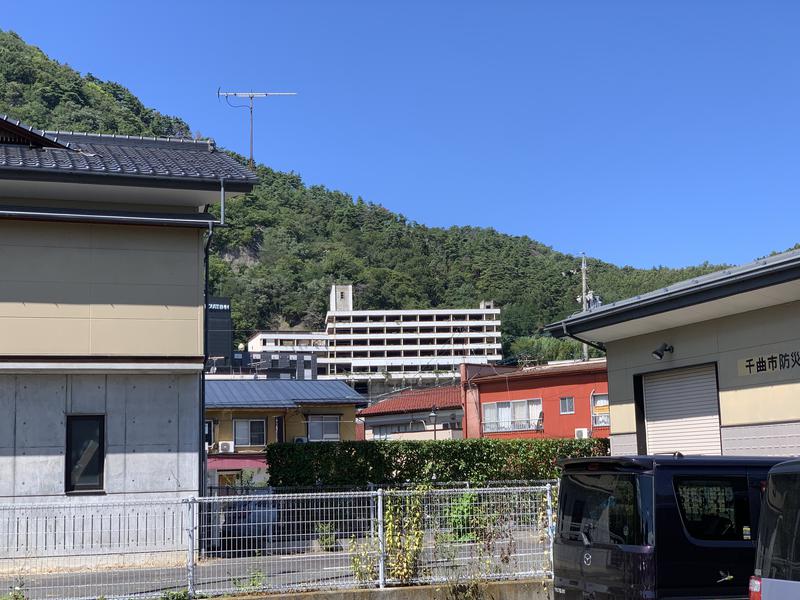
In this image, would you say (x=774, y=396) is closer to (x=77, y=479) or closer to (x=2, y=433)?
(x=77, y=479)

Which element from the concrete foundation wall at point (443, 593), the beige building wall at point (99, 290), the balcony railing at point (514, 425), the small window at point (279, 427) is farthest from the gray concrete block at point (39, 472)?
the balcony railing at point (514, 425)

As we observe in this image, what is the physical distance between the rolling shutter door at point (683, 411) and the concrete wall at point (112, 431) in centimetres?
805

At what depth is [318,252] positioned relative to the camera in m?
164

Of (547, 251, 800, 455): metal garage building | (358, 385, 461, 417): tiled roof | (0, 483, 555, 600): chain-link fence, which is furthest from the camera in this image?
(358, 385, 461, 417): tiled roof

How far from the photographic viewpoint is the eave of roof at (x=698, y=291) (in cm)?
1150

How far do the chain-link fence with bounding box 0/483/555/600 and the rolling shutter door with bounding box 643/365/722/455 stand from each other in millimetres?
3757

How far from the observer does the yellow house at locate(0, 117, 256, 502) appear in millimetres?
14016

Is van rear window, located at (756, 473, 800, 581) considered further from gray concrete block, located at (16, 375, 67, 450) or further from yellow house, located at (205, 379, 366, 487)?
yellow house, located at (205, 379, 366, 487)

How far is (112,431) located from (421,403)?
125 feet

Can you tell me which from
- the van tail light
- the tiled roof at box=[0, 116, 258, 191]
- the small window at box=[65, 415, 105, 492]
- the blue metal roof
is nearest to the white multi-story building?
the blue metal roof

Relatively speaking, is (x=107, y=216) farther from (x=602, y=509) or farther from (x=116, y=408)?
(x=602, y=509)

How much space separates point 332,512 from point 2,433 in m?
6.02

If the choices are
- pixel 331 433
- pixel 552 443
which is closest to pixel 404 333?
pixel 331 433

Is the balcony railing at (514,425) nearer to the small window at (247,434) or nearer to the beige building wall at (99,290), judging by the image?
the small window at (247,434)
